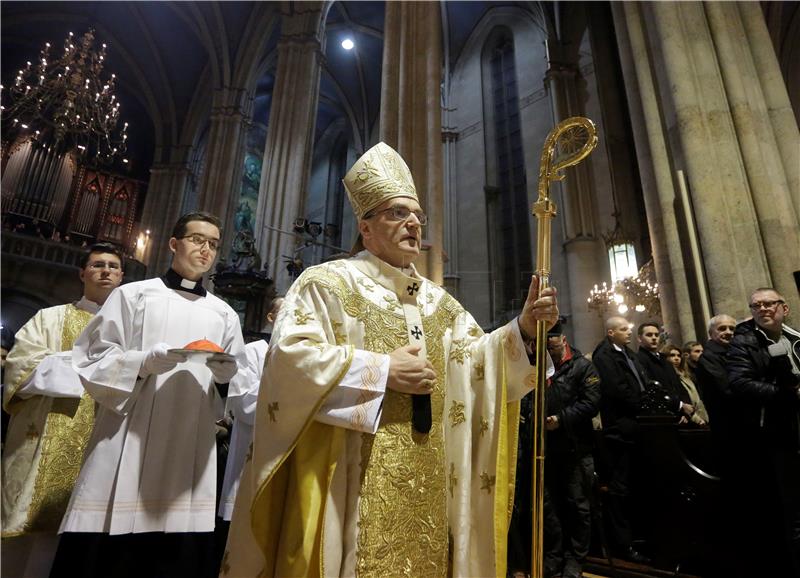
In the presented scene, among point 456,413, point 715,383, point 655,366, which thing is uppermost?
point 655,366

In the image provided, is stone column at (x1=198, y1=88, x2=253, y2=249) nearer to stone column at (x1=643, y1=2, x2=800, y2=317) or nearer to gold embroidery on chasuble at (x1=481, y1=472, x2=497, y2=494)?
stone column at (x1=643, y1=2, x2=800, y2=317)

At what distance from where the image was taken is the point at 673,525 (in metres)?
3.11

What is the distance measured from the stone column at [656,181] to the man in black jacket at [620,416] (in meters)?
1.43

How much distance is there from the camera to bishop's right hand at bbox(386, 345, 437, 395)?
4.61 ft

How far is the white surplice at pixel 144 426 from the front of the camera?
1.62m

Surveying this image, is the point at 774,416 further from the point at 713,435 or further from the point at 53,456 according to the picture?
the point at 53,456

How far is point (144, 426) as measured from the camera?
176cm

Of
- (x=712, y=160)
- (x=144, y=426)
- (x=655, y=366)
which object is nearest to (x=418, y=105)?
(x=712, y=160)

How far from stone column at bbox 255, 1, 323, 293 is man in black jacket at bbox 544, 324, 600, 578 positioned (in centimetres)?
816

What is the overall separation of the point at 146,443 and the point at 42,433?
83cm

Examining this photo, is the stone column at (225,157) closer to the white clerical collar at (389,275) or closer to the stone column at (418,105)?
the stone column at (418,105)

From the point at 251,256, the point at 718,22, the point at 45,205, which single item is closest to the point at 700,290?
the point at 718,22

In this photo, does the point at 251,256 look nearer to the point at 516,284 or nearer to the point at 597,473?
the point at 516,284

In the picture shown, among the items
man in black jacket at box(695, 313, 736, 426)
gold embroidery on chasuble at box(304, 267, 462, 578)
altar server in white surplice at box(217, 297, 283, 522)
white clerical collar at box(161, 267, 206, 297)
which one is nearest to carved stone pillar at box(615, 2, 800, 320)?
man in black jacket at box(695, 313, 736, 426)
